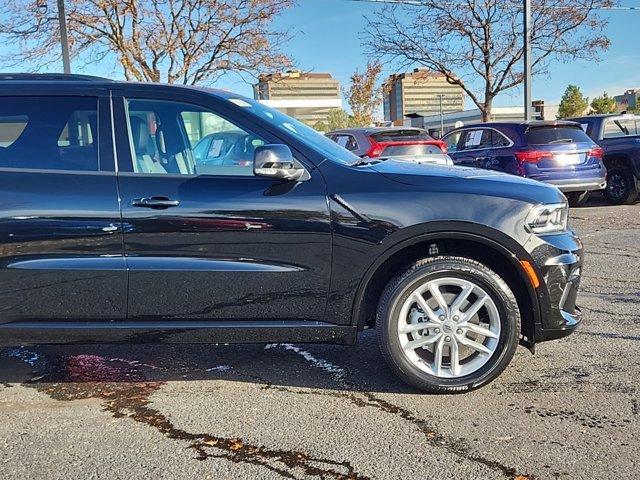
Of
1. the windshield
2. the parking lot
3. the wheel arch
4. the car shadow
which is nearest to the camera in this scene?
the parking lot

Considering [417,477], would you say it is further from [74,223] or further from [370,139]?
[370,139]

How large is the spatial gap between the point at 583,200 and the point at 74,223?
434 inches

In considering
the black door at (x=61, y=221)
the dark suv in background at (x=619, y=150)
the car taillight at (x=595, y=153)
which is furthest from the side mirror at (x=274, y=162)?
the dark suv in background at (x=619, y=150)

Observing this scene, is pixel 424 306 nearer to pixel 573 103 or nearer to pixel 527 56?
pixel 527 56

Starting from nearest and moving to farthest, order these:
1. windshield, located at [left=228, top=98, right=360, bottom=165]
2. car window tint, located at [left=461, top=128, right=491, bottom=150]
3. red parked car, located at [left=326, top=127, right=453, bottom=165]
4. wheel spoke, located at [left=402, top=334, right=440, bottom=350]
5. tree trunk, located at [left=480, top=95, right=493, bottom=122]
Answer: wheel spoke, located at [left=402, top=334, right=440, bottom=350] → windshield, located at [left=228, top=98, right=360, bottom=165] → red parked car, located at [left=326, top=127, right=453, bottom=165] → car window tint, located at [left=461, top=128, right=491, bottom=150] → tree trunk, located at [left=480, top=95, right=493, bottom=122]

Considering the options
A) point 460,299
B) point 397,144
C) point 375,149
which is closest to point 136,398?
point 460,299

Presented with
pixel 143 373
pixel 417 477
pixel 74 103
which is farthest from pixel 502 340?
pixel 74 103

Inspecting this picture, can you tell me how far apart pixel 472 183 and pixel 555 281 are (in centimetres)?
73

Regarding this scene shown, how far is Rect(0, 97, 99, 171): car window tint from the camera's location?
3.51 metres

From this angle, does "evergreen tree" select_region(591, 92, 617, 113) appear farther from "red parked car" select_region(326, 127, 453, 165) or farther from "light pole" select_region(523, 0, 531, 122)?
"red parked car" select_region(326, 127, 453, 165)

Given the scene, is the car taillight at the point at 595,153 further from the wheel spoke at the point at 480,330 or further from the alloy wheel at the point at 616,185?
the wheel spoke at the point at 480,330

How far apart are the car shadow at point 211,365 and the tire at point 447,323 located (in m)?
0.22

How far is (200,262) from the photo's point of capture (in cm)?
338

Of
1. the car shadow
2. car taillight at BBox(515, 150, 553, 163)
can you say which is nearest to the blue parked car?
car taillight at BBox(515, 150, 553, 163)
